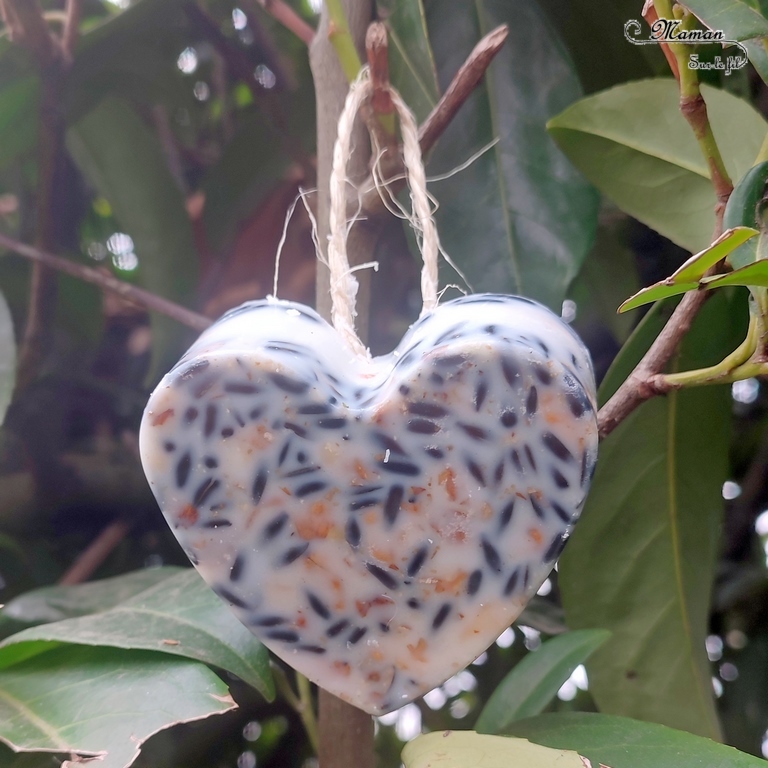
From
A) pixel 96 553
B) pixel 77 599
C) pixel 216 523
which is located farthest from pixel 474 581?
pixel 96 553

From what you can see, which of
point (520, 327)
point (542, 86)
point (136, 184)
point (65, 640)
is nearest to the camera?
point (520, 327)

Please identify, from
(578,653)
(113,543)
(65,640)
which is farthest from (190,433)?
(113,543)

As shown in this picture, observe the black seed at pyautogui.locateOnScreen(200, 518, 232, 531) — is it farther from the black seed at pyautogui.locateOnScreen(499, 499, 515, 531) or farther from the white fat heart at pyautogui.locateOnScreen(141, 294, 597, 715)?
the black seed at pyautogui.locateOnScreen(499, 499, 515, 531)

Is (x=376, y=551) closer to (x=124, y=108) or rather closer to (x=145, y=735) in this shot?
(x=145, y=735)

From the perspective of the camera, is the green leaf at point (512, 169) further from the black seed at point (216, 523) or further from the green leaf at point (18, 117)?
the green leaf at point (18, 117)

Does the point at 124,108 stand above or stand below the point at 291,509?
above

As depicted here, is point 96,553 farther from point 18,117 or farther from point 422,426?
point 422,426
